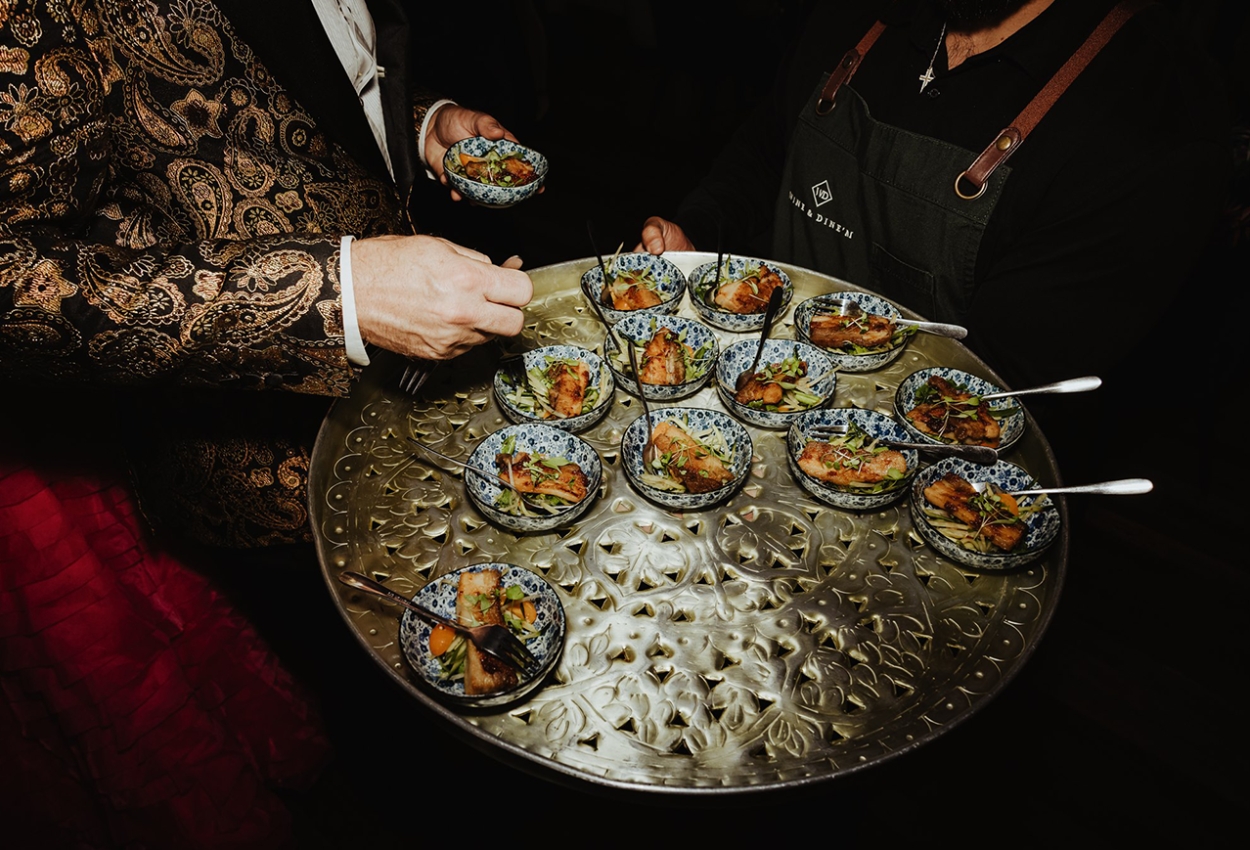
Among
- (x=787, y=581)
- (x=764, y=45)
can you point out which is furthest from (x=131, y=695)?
(x=764, y=45)

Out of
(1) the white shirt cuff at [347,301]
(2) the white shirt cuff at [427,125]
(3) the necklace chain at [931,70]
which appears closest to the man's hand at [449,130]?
(2) the white shirt cuff at [427,125]

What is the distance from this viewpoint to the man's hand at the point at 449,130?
8.63 feet

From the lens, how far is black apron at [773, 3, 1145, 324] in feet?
7.63

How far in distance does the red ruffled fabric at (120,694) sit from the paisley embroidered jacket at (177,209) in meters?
0.53

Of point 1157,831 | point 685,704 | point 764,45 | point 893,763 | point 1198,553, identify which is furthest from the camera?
point 764,45

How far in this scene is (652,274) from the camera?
251cm

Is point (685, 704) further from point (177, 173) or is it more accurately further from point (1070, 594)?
point (1070, 594)

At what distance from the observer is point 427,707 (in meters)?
1.34

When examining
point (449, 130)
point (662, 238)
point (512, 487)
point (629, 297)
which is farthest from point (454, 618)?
point (449, 130)

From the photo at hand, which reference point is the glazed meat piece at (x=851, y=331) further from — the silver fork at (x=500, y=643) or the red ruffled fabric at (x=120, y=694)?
the red ruffled fabric at (x=120, y=694)

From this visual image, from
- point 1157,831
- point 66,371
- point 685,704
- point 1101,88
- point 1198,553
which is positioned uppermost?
point 1101,88

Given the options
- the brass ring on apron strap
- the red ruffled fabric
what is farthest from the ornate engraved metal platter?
the red ruffled fabric

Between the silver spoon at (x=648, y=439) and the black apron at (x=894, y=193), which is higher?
the black apron at (x=894, y=193)

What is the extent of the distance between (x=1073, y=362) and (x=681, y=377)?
4.54ft
